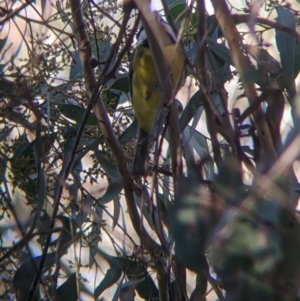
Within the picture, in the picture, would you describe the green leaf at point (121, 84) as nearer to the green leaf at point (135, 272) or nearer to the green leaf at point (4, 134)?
the green leaf at point (4, 134)

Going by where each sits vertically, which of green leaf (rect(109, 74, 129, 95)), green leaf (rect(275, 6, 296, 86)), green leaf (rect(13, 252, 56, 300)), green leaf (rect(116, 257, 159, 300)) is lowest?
green leaf (rect(116, 257, 159, 300))

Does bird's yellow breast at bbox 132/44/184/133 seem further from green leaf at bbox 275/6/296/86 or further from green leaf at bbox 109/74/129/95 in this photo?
green leaf at bbox 275/6/296/86

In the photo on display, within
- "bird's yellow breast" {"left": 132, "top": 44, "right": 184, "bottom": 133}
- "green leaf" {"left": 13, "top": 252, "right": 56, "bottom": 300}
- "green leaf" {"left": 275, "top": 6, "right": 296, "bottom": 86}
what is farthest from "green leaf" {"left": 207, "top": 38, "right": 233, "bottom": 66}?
"green leaf" {"left": 13, "top": 252, "right": 56, "bottom": 300}

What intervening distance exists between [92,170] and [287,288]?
2.68 ft

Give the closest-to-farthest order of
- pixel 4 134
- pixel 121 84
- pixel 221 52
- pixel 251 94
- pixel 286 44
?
pixel 251 94, pixel 286 44, pixel 221 52, pixel 4 134, pixel 121 84

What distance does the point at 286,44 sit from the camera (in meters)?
1.07

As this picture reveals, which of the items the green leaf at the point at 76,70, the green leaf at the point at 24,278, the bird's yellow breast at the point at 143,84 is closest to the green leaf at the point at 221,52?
the bird's yellow breast at the point at 143,84

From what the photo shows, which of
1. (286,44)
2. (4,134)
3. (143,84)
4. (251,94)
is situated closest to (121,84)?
(143,84)

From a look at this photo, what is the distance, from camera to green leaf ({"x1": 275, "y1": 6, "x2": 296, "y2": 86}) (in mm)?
999

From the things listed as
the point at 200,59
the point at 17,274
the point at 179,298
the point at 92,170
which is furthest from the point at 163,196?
the point at 200,59

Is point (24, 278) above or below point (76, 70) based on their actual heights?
below

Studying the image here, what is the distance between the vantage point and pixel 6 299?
4.53ft

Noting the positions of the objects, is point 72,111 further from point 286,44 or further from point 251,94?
point 251,94

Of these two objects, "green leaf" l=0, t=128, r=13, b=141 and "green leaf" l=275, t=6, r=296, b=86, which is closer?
"green leaf" l=275, t=6, r=296, b=86
